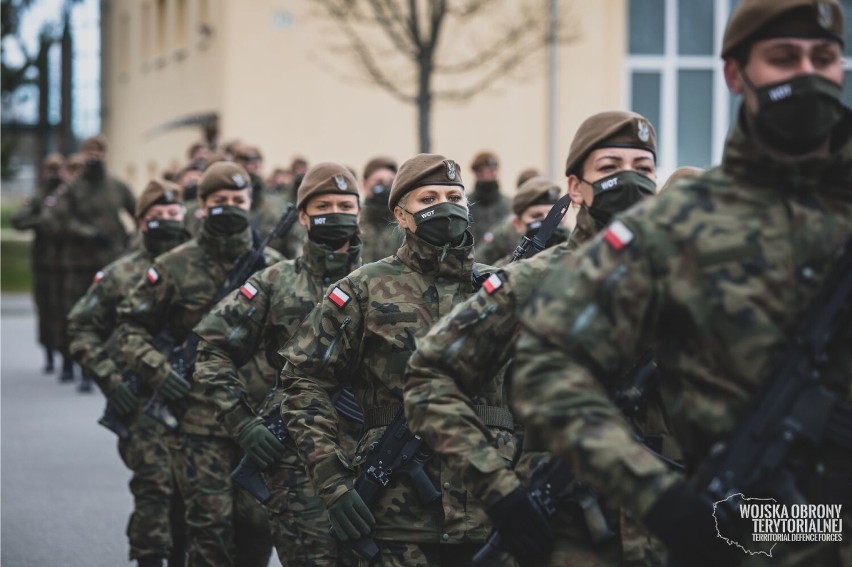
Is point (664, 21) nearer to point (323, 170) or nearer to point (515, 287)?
point (323, 170)

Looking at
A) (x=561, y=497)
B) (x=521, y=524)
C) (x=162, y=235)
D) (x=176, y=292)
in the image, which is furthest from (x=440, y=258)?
(x=162, y=235)

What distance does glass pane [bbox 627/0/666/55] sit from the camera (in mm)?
23828

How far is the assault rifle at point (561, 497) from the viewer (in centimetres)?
400

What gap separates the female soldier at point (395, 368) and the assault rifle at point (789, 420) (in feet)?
6.16

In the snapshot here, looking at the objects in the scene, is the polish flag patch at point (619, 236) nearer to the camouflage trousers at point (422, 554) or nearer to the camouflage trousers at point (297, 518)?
the camouflage trousers at point (422, 554)

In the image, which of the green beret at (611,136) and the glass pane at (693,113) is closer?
the green beret at (611,136)

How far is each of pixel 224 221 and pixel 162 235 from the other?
1.65 m

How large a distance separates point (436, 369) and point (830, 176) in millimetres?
1336

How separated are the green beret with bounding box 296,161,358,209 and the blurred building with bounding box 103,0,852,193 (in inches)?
633

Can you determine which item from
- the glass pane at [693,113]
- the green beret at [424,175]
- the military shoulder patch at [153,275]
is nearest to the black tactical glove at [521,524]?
the green beret at [424,175]

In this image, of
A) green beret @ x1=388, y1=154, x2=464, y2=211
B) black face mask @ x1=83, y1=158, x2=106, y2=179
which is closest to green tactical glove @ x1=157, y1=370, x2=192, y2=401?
green beret @ x1=388, y1=154, x2=464, y2=211

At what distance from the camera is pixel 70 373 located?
17203 millimetres

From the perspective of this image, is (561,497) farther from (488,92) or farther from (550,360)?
(488,92)

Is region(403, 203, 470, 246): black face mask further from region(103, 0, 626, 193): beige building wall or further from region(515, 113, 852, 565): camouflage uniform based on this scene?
region(103, 0, 626, 193): beige building wall
